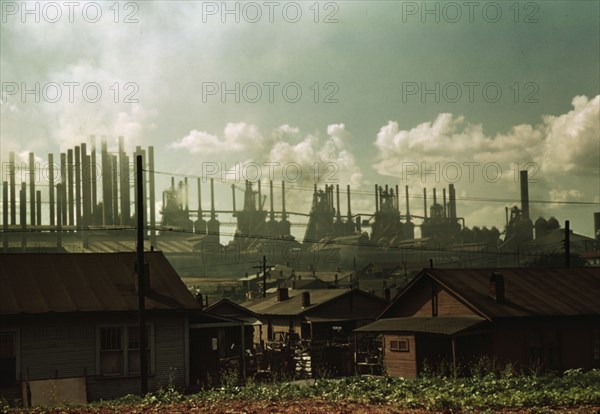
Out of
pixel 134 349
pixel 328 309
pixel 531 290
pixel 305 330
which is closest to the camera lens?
pixel 134 349

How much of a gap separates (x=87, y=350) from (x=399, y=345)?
15.3m

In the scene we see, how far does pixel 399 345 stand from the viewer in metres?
37.4

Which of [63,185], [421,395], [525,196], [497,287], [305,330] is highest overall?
[63,185]

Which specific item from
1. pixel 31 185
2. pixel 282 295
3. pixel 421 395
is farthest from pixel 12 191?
pixel 421 395

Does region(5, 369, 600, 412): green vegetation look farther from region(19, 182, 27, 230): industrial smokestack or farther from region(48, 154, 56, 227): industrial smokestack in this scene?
region(48, 154, 56, 227): industrial smokestack

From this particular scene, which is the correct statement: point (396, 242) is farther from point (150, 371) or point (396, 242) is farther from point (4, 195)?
point (150, 371)

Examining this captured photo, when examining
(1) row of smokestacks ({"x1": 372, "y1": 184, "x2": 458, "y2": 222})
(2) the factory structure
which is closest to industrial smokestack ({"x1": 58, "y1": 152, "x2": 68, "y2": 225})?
(2) the factory structure

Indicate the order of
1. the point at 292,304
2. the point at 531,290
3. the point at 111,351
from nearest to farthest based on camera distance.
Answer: the point at 111,351, the point at 531,290, the point at 292,304

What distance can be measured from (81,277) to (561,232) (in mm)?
146327

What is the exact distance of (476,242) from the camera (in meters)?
180

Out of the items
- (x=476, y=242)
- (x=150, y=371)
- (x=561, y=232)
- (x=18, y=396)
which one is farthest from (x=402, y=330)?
(x=476, y=242)

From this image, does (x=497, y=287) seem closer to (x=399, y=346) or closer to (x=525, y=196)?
(x=399, y=346)

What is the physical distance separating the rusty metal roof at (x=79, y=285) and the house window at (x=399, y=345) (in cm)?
1151

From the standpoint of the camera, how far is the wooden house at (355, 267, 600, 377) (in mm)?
35750
